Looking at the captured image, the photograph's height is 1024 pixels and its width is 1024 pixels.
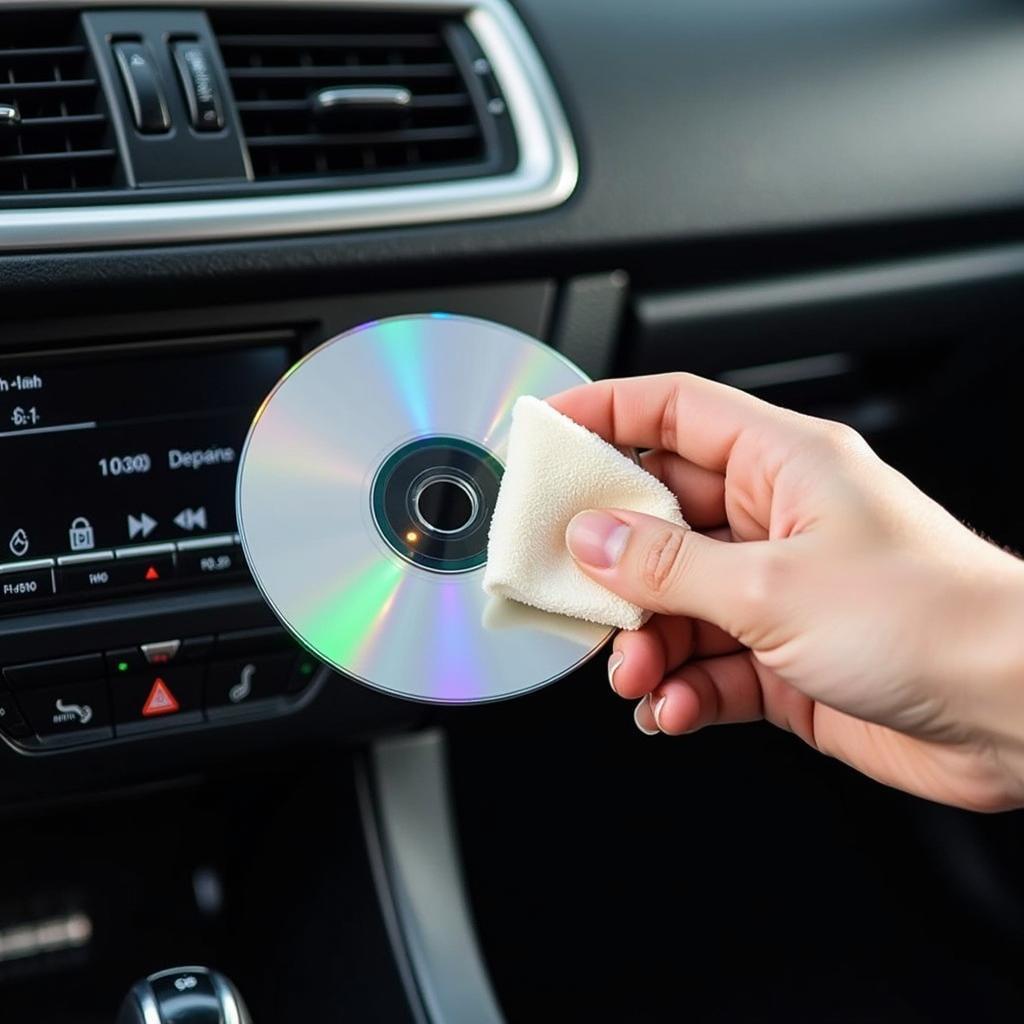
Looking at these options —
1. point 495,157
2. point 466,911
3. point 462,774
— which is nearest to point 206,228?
point 495,157

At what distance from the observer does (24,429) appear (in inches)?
37.2

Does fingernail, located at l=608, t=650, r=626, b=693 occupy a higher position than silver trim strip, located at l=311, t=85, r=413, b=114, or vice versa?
silver trim strip, located at l=311, t=85, r=413, b=114

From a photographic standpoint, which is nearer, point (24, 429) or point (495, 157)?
point (24, 429)

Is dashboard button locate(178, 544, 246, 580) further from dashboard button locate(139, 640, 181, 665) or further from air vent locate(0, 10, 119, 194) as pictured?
air vent locate(0, 10, 119, 194)

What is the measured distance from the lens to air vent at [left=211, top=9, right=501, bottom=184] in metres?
1.00

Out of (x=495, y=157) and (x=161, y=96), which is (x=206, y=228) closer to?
(x=161, y=96)

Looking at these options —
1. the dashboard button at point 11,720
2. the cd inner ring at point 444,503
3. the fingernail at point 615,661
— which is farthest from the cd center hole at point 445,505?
the dashboard button at point 11,720

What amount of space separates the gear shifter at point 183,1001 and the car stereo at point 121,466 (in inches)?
10.1

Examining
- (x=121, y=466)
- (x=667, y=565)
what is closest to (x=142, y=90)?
(x=121, y=466)

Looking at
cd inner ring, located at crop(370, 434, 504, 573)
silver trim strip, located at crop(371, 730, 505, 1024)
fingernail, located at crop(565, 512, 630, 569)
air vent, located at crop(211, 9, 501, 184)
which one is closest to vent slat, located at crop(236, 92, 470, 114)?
air vent, located at crop(211, 9, 501, 184)

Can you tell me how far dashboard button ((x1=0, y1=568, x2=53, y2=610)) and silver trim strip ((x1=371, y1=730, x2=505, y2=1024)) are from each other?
323 mm

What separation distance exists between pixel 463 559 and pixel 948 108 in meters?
0.61

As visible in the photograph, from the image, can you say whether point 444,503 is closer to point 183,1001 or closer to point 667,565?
point 667,565

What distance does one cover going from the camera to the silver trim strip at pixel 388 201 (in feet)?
3.00
